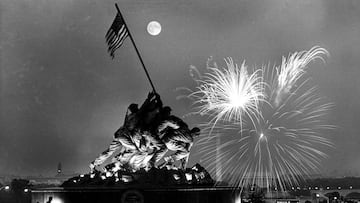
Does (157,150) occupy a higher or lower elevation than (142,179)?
higher

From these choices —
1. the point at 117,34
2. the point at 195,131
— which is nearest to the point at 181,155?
the point at 195,131

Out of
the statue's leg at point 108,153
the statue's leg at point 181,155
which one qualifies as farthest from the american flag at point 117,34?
the statue's leg at point 181,155

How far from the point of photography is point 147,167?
26.3m

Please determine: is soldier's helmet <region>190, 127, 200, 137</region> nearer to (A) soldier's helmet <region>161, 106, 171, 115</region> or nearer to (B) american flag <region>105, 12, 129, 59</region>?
(A) soldier's helmet <region>161, 106, 171, 115</region>

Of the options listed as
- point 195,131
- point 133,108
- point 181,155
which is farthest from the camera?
point 133,108

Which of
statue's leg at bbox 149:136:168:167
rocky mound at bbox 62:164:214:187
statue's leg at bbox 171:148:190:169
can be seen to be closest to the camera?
rocky mound at bbox 62:164:214:187

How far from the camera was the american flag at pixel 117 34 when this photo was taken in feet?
91.4

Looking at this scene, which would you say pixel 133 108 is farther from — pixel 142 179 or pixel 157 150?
pixel 142 179

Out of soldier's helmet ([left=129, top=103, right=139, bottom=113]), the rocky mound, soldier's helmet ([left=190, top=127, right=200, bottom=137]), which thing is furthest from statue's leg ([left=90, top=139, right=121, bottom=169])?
soldier's helmet ([left=190, top=127, right=200, bottom=137])

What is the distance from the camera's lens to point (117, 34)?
91.6ft

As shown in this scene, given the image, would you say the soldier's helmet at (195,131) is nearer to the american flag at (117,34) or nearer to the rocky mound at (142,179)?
the rocky mound at (142,179)

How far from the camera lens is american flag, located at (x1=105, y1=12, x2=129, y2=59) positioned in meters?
27.9

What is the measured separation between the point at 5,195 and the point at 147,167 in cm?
4258

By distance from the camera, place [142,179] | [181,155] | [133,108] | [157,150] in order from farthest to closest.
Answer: [133,108] < [181,155] < [157,150] < [142,179]
